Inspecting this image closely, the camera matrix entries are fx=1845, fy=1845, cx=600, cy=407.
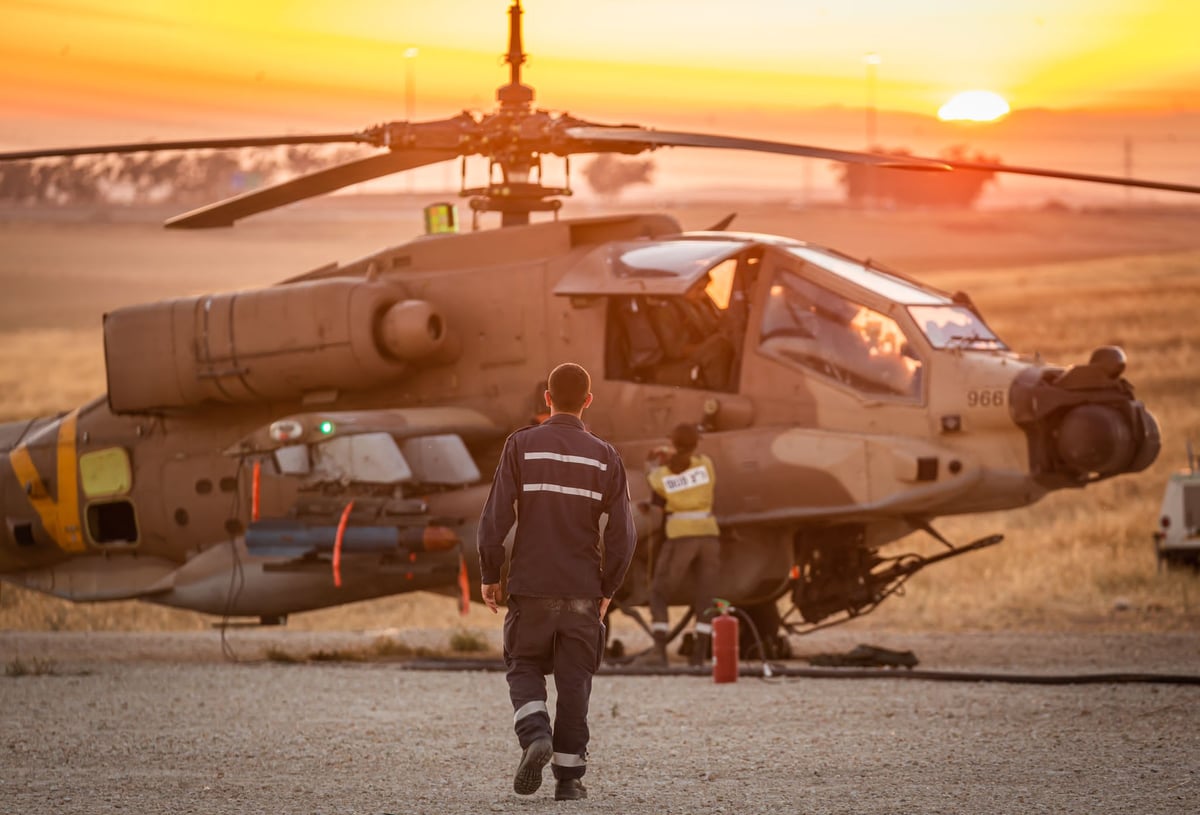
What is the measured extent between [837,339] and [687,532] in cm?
179

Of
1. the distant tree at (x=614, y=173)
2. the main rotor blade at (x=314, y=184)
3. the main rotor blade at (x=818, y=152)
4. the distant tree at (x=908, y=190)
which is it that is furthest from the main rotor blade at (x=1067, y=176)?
the distant tree at (x=908, y=190)

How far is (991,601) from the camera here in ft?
62.2

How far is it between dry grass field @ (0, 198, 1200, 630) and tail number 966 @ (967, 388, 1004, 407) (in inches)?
176

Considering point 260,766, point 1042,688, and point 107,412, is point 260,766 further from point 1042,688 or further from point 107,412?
point 107,412

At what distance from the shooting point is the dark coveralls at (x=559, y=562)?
26.0 feet

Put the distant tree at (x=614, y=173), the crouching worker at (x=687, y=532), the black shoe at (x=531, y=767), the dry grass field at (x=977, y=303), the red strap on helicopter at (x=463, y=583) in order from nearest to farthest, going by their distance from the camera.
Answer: the black shoe at (x=531, y=767)
the crouching worker at (x=687, y=532)
the red strap on helicopter at (x=463, y=583)
the dry grass field at (x=977, y=303)
the distant tree at (x=614, y=173)

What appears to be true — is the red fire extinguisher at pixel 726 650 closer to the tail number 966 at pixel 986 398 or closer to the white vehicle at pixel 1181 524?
the tail number 966 at pixel 986 398

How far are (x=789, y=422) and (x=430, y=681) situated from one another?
323cm

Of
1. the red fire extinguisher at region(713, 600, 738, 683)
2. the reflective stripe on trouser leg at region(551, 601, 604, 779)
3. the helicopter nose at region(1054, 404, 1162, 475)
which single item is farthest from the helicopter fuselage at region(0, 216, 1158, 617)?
the reflective stripe on trouser leg at region(551, 601, 604, 779)

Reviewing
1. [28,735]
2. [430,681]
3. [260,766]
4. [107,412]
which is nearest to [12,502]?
[107,412]

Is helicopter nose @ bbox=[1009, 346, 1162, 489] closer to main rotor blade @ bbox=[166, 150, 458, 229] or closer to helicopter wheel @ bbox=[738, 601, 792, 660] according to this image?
helicopter wheel @ bbox=[738, 601, 792, 660]

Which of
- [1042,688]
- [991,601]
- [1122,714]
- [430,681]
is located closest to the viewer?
[1122,714]

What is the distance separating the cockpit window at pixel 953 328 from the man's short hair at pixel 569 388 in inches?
221

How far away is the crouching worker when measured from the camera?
1345 cm
